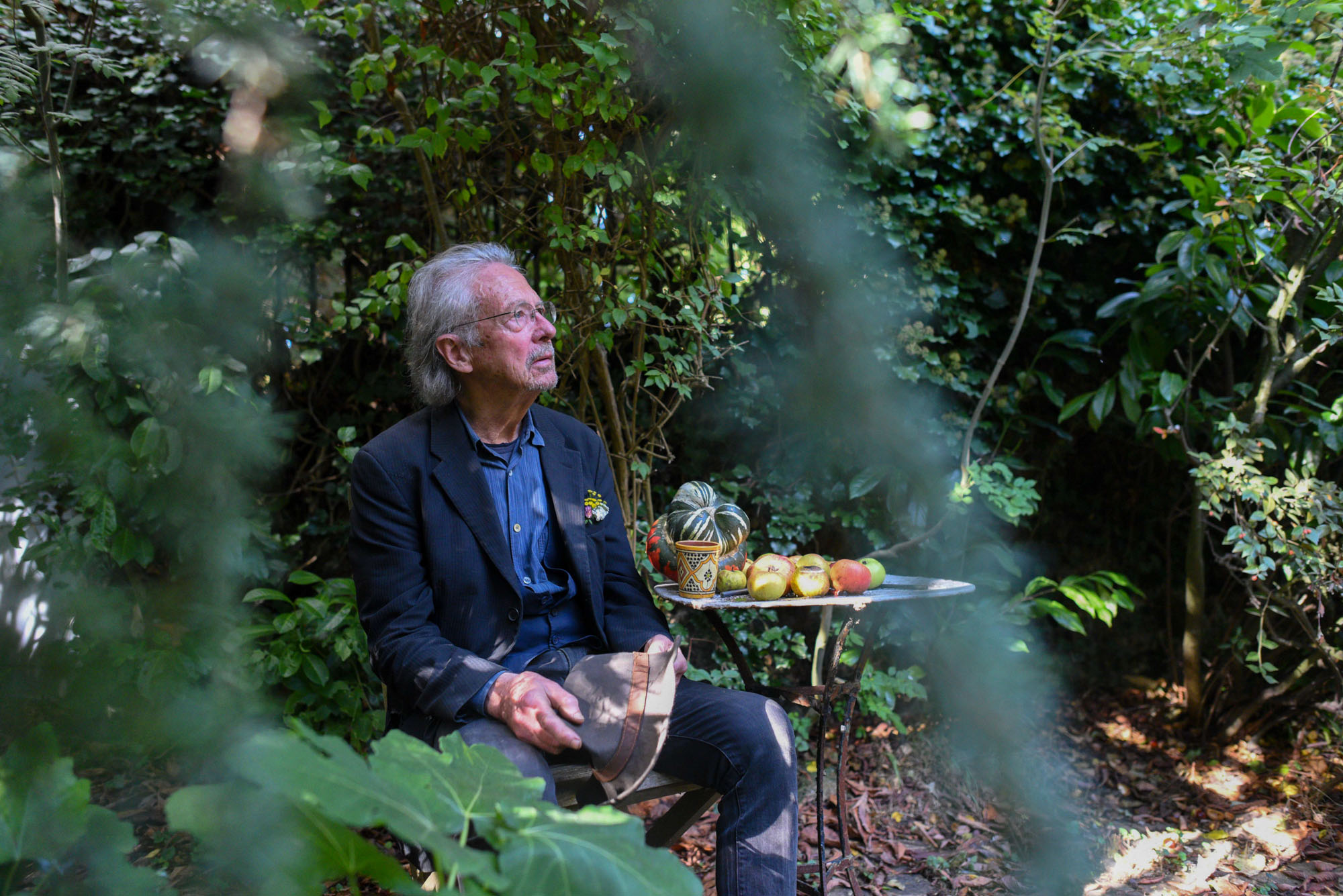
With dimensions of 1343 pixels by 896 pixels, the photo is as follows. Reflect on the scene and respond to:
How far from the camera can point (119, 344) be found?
766 millimetres

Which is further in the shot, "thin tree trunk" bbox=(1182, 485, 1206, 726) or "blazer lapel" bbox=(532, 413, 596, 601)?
"thin tree trunk" bbox=(1182, 485, 1206, 726)

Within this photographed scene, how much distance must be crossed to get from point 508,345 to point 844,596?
867mm

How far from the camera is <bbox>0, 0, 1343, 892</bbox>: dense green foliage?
7.35ft

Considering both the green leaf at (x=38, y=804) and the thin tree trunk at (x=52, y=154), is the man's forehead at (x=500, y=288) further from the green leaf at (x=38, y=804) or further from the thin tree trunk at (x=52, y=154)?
the green leaf at (x=38, y=804)

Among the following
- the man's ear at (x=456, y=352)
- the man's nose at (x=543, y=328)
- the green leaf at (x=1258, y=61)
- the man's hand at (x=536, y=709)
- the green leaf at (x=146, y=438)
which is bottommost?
the man's hand at (x=536, y=709)

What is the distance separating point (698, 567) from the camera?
5.70 feet

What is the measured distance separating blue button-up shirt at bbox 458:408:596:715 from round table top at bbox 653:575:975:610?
0.22 metres

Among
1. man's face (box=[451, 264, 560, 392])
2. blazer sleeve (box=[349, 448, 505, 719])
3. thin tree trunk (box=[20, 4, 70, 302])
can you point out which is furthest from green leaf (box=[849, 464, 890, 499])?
thin tree trunk (box=[20, 4, 70, 302])

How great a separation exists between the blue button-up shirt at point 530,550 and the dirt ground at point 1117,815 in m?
0.76

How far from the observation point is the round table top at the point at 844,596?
1692mm

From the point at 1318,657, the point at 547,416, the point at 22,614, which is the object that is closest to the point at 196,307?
the point at 22,614

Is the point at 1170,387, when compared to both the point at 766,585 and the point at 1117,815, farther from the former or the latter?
the point at 766,585

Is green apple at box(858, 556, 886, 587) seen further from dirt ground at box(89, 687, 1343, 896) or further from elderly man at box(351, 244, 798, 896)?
dirt ground at box(89, 687, 1343, 896)

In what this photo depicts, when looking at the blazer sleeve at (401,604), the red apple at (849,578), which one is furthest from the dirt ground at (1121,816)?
the blazer sleeve at (401,604)
